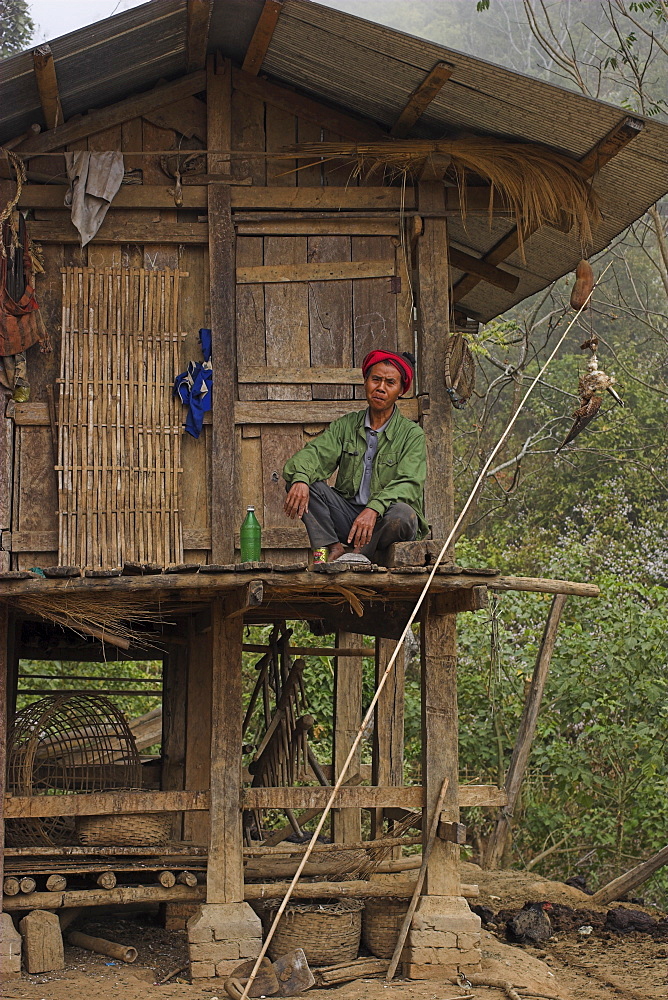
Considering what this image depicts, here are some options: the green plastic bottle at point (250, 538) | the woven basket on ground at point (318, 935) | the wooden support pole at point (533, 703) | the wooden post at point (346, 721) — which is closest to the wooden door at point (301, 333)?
the green plastic bottle at point (250, 538)

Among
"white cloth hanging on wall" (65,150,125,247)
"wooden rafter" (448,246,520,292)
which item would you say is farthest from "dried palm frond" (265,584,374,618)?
"wooden rafter" (448,246,520,292)

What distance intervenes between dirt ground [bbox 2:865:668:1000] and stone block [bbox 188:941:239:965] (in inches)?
5.3

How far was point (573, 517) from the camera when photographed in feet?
67.6

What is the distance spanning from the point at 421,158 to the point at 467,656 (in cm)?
708

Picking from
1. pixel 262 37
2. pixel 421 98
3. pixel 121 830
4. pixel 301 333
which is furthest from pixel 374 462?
pixel 121 830

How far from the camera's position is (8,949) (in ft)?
22.1

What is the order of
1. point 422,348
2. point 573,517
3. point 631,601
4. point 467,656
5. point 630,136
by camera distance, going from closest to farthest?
1. point 630,136
2. point 422,348
3. point 631,601
4. point 467,656
5. point 573,517

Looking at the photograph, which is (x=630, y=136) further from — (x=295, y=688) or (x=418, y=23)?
(x=418, y=23)

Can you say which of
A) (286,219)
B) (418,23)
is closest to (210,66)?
(286,219)

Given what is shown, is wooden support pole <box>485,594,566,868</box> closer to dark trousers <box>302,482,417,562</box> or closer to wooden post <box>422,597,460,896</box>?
wooden post <box>422,597,460,896</box>

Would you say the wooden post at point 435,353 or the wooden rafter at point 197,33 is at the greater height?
the wooden rafter at point 197,33

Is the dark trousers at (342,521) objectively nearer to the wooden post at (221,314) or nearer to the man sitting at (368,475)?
the man sitting at (368,475)

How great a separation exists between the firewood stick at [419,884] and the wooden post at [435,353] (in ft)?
5.65

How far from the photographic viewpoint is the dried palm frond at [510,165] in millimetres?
7355
